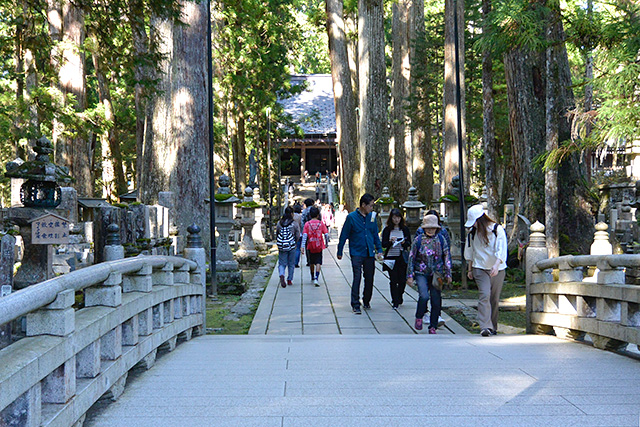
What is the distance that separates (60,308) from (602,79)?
23.1 ft

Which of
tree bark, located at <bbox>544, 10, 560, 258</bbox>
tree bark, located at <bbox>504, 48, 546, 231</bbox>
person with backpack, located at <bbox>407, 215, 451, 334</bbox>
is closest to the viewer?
person with backpack, located at <bbox>407, 215, 451, 334</bbox>

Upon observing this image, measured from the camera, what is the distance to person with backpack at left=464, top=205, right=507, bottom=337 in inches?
313

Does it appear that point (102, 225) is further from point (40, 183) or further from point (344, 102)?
point (344, 102)

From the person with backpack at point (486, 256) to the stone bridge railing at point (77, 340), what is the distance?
3.64m

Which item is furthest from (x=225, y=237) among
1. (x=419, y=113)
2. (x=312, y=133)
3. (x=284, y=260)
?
(x=312, y=133)

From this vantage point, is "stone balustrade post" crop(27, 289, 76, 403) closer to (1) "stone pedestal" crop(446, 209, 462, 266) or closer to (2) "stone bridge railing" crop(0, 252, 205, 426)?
(2) "stone bridge railing" crop(0, 252, 205, 426)

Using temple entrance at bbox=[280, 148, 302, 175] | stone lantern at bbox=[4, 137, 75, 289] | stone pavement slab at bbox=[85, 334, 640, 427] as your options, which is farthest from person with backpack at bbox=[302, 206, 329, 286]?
temple entrance at bbox=[280, 148, 302, 175]

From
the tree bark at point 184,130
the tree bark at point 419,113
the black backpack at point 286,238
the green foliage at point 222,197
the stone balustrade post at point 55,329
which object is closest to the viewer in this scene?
the stone balustrade post at point 55,329

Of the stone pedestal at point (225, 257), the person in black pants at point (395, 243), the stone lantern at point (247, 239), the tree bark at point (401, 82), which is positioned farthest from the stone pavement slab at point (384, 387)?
the tree bark at point (401, 82)

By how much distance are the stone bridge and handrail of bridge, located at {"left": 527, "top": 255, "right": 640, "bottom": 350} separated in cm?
2

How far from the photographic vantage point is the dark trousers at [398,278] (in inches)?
410

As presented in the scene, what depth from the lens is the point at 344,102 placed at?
2762 cm

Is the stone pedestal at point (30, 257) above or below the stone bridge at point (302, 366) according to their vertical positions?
above

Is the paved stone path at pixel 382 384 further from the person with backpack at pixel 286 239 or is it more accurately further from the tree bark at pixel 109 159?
the tree bark at pixel 109 159
